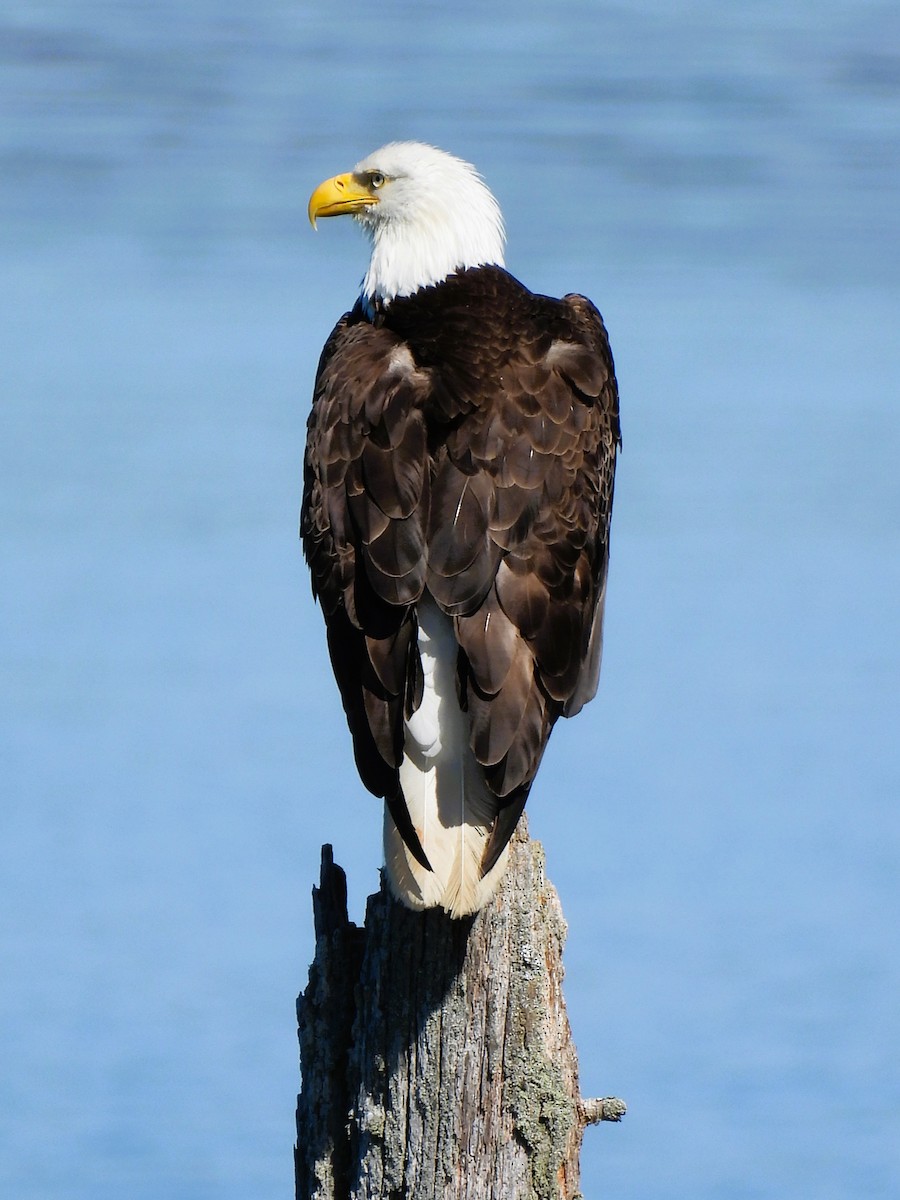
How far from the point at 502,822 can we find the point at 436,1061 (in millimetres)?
520

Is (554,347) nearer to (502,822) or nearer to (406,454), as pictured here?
(406,454)

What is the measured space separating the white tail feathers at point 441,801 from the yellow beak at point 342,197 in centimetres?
203

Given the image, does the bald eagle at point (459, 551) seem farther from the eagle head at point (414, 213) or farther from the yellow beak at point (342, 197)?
the yellow beak at point (342, 197)

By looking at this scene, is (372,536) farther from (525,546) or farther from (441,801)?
(441,801)

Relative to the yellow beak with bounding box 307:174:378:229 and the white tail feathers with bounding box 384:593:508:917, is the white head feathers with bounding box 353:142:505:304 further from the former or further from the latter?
the white tail feathers with bounding box 384:593:508:917

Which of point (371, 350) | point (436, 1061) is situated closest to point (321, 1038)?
point (436, 1061)

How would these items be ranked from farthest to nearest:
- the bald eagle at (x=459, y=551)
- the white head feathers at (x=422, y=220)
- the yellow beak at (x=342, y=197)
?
the yellow beak at (x=342, y=197) < the white head feathers at (x=422, y=220) < the bald eagle at (x=459, y=551)

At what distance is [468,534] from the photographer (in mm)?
3734

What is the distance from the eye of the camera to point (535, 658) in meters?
3.71

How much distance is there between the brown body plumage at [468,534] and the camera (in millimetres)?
3574

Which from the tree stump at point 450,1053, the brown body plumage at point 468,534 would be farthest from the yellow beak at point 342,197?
the tree stump at point 450,1053

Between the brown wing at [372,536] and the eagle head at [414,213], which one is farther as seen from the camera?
the eagle head at [414,213]

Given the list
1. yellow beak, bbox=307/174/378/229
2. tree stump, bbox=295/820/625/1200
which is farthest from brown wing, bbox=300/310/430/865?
yellow beak, bbox=307/174/378/229

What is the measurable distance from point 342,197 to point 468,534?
1987 millimetres
